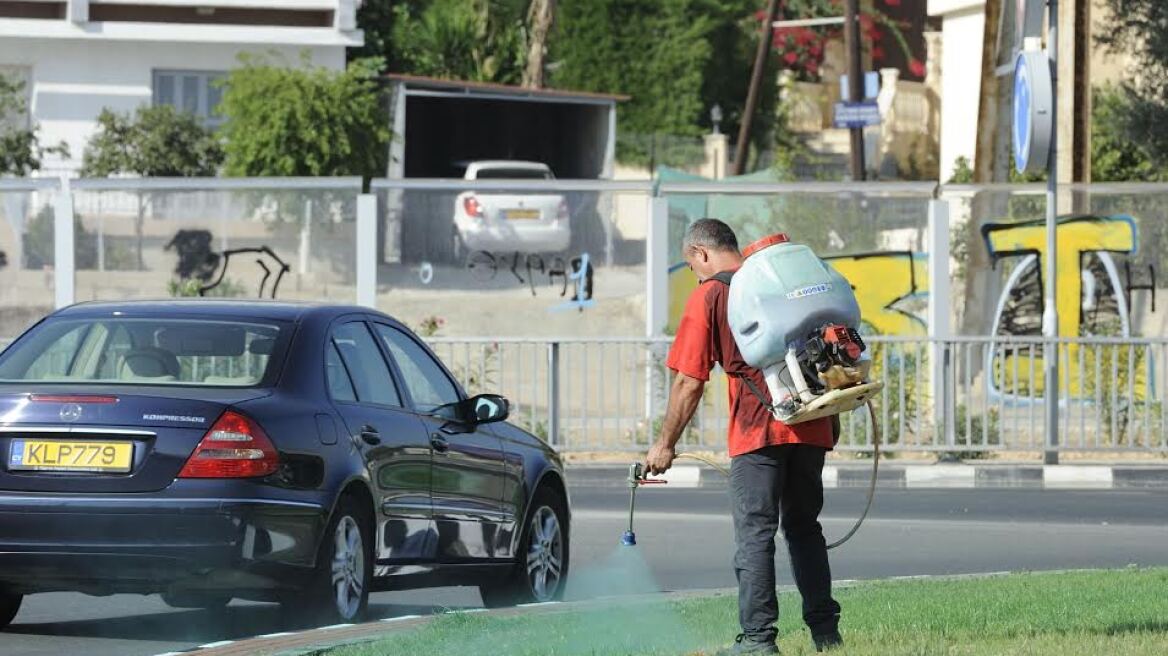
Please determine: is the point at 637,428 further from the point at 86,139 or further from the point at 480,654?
the point at 86,139

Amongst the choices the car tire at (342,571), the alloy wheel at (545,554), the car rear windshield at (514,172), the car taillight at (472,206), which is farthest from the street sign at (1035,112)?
the car rear windshield at (514,172)

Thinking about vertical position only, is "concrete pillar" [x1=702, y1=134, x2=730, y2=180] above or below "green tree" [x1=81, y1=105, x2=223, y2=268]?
above

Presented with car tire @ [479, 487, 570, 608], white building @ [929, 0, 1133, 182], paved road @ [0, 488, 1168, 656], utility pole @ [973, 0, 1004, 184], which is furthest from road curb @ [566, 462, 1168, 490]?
white building @ [929, 0, 1133, 182]

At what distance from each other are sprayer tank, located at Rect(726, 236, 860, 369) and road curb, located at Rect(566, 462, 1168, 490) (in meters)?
10.7

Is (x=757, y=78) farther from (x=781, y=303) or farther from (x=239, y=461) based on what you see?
(x=781, y=303)

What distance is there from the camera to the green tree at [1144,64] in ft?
98.6

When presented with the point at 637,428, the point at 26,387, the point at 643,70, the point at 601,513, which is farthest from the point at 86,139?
the point at 26,387

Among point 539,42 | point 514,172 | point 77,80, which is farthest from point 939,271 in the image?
point 539,42

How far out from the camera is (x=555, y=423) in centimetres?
1928

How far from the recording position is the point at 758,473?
25.3 feet

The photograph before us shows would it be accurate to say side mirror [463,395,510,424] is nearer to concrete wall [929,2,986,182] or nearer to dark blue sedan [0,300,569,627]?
dark blue sedan [0,300,569,627]

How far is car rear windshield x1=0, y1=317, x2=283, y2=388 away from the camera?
29.7 feet

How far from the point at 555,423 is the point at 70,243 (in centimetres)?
558

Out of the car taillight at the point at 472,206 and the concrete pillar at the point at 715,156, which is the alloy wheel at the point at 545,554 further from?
the concrete pillar at the point at 715,156
